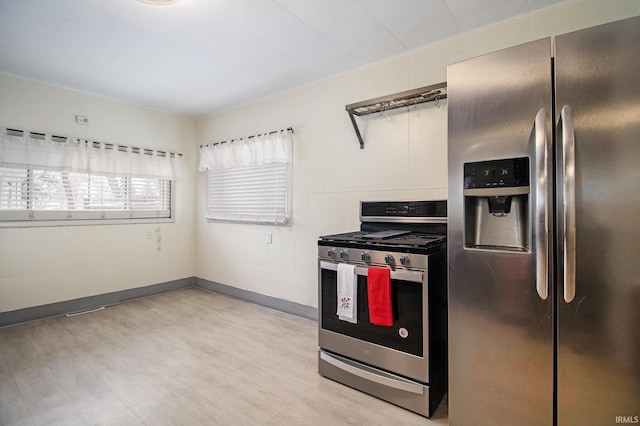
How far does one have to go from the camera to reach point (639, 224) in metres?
1.21

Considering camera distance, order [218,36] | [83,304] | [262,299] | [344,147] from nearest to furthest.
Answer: [218,36], [344,147], [83,304], [262,299]

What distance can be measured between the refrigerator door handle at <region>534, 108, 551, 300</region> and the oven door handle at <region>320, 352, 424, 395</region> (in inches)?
34.7

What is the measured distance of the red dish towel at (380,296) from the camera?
1.83 meters

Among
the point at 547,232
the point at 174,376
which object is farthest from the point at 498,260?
the point at 174,376

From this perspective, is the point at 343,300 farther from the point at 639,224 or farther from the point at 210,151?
the point at 210,151

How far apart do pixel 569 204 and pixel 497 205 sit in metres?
0.32

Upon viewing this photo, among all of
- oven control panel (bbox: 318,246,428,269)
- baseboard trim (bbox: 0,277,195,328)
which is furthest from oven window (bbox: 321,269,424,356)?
baseboard trim (bbox: 0,277,195,328)

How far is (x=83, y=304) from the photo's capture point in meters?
3.49

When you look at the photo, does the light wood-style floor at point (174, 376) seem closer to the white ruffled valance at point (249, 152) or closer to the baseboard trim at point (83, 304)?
the baseboard trim at point (83, 304)

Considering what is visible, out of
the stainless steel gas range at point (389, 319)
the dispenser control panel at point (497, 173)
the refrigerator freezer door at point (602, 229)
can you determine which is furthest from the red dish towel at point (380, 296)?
the refrigerator freezer door at point (602, 229)

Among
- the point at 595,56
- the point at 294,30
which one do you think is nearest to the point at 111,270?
the point at 294,30

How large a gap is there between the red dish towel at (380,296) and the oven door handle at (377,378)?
0.33 meters

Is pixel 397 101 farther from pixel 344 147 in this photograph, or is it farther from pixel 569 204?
pixel 569 204

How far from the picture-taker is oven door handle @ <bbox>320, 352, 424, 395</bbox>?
176cm
